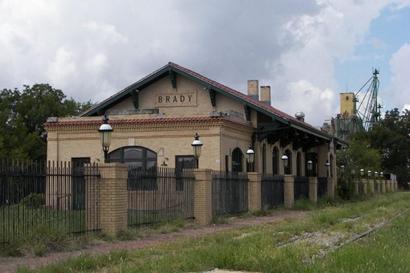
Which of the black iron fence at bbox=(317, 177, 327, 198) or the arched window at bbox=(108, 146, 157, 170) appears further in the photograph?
the black iron fence at bbox=(317, 177, 327, 198)

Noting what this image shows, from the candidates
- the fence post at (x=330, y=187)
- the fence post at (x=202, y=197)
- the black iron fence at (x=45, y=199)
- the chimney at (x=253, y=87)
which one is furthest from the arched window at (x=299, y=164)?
the black iron fence at (x=45, y=199)

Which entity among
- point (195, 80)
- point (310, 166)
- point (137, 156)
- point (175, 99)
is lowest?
point (310, 166)

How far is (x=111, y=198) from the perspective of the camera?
17.6 m

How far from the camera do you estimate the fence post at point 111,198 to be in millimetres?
17525

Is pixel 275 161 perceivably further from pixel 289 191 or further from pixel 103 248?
pixel 103 248

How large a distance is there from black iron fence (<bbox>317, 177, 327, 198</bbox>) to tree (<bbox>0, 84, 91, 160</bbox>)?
32.3 meters

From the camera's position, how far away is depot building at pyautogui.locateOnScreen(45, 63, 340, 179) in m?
31.7

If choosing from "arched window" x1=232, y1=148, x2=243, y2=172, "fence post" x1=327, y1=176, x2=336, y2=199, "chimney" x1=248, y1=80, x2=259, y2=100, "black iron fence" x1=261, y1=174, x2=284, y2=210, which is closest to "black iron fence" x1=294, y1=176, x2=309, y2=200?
"black iron fence" x1=261, y1=174, x2=284, y2=210

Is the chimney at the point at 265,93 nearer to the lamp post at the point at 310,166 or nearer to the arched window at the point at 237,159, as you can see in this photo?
the lamp post at the point at 310,166

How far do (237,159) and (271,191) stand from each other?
3016 mm

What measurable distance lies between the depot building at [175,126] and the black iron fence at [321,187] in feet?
18.8

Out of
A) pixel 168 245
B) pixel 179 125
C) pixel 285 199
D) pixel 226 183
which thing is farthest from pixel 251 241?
pixel 285 199

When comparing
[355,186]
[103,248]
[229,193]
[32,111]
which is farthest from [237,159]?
[32,111]

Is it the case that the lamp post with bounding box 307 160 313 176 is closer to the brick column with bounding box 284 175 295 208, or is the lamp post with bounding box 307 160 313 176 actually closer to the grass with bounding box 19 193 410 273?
the brick column with bounding box 284 175 295 208
